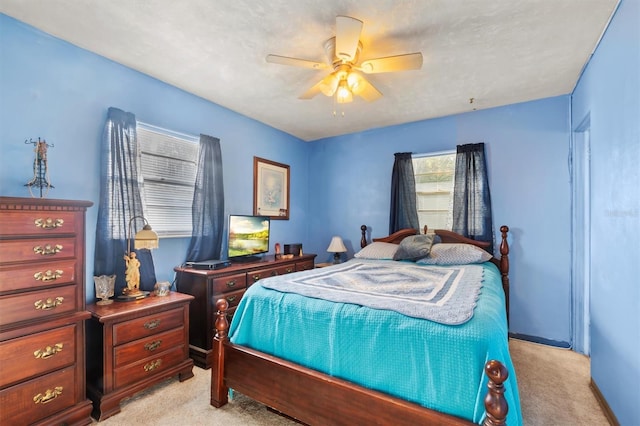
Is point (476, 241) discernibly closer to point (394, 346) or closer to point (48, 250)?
point (394, 346)

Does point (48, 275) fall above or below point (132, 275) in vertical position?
above

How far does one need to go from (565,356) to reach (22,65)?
5.20 metres

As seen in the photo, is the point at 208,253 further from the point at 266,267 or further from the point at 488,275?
the point at 488,275

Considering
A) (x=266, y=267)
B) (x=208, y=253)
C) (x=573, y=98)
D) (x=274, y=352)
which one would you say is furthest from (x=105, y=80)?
(x=573, y=98)

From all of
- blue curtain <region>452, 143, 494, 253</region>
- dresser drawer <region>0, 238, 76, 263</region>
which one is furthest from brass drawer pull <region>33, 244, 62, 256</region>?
blue curtain <region>452, 143, 494, 253</region>

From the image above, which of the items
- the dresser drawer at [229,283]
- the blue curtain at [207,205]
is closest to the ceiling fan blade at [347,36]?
the blue curtain at [207,205]

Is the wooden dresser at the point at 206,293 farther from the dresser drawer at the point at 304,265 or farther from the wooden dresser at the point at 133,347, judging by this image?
the dresser drawer at the point at 304,265

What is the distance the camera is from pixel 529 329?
10.9 feet

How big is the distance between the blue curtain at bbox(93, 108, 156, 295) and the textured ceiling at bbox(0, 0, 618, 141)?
2.00 ft

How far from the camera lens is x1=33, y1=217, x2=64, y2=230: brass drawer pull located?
1769 millimetres

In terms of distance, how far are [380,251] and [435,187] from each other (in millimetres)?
1146

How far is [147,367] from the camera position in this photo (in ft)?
7.34

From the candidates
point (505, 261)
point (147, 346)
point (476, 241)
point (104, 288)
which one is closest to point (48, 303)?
point (104, 288)

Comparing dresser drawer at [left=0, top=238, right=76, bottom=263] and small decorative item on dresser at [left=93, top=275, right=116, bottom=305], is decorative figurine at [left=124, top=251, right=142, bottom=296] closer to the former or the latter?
small decorative item on dresser at [left=93, top=275, right=116, bottom=305]
